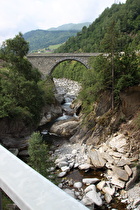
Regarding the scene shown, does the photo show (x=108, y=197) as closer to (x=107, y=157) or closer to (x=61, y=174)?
(x=61, y=174)

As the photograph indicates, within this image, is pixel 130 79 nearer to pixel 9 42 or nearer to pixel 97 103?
pixel 97 103

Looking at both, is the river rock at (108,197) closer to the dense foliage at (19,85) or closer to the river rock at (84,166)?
the river rock at (84,166)

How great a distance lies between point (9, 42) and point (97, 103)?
29.6ft

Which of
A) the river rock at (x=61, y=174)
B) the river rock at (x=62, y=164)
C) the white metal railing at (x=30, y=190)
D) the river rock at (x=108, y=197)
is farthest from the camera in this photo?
the river rock at (x=62, y=164)

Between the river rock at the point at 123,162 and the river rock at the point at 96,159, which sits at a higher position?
the river rock at the point at 123,162

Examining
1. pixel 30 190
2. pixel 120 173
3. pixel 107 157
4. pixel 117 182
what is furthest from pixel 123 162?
pixel 30 190

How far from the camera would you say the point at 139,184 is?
9555 mm

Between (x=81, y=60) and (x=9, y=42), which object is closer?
(x=9, y=42)

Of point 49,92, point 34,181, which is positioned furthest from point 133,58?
point 34,181

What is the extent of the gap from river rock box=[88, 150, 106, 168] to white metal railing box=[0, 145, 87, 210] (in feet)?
36.7

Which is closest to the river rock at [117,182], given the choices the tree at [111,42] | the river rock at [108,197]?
the river rock at [108,197]

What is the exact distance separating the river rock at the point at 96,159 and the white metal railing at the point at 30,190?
11.2 metres

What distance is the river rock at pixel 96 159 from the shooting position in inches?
455

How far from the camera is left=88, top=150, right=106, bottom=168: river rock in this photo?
11.6 meters
